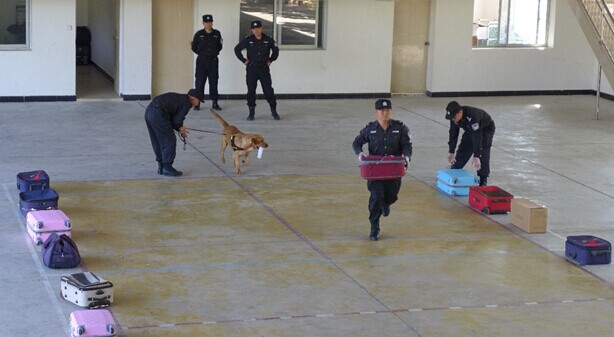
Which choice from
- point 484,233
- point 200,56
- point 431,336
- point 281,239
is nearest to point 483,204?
point 484,233

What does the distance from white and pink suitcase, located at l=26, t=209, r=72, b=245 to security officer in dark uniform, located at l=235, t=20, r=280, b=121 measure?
8865 mm

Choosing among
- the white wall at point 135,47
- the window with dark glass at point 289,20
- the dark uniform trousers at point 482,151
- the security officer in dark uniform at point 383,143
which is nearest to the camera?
the security officer in dark uniform at point 383,143

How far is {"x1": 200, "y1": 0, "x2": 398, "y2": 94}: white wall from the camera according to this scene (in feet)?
78.2

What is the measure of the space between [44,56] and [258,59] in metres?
4.51

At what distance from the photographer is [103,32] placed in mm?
26578

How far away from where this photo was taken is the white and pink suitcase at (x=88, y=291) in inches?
412

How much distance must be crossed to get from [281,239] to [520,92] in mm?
14038

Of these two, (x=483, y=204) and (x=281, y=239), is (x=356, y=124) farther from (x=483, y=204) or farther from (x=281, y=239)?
(x=281, y=239)

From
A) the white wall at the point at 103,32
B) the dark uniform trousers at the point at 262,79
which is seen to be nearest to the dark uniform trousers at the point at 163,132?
the dark uniform trousers at the point at 262,79

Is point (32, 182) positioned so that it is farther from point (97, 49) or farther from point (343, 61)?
point (97, 49)

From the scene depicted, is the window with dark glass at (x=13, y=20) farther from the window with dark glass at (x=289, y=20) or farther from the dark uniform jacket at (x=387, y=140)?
the dark uniform jacket at (x=387, y=140)

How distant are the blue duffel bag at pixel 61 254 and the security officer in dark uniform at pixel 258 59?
9.75m

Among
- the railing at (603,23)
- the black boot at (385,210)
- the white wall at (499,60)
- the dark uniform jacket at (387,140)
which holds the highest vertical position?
the railing at (603,23)

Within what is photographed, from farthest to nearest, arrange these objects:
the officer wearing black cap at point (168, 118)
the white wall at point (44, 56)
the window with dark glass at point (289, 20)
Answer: the window with dark glass at point (289, 20)
the white wall at point (44, 56)
the officer wearing black cap at point (168, 118)
